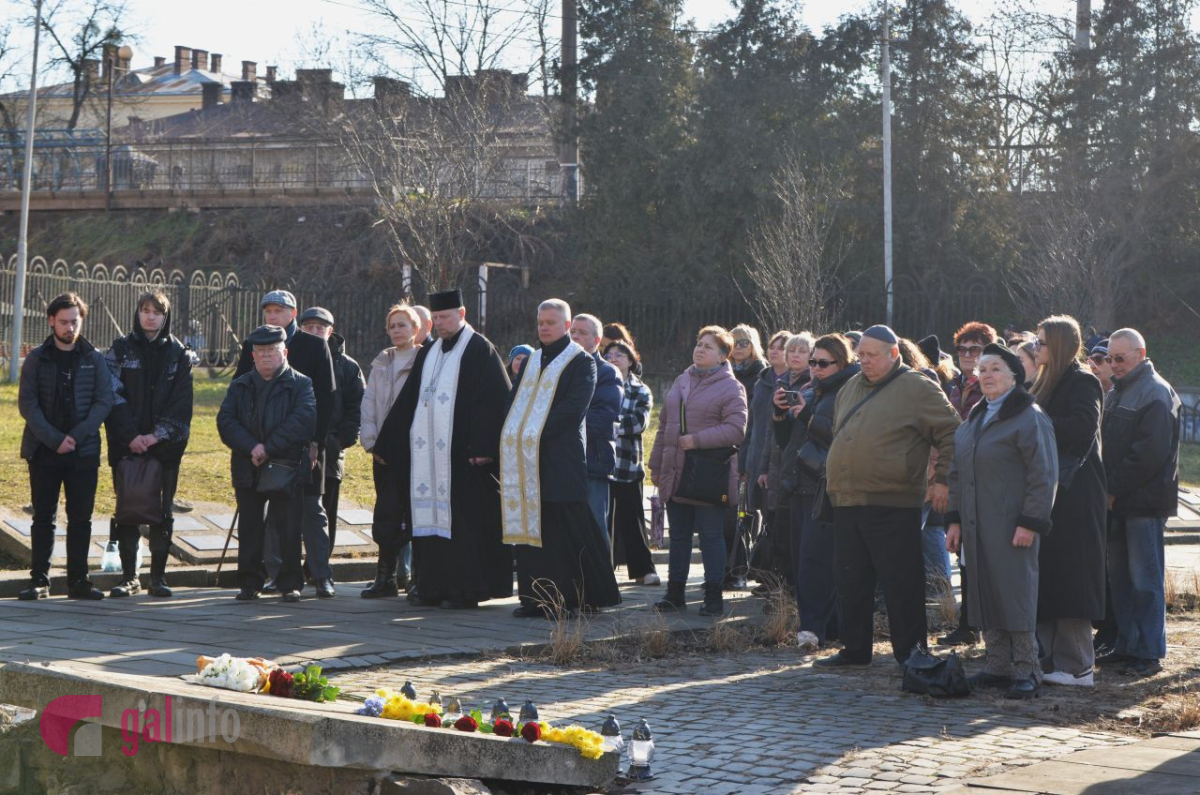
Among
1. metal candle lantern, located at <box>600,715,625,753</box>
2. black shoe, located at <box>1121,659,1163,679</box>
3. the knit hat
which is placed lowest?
black shoe, located at <box>1121,659,1163,679</box>

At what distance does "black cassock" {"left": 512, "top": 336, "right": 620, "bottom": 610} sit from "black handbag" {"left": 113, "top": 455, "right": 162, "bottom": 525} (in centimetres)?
246

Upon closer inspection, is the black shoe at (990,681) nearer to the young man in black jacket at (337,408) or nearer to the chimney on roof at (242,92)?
the young man in black jacket at (337,408)

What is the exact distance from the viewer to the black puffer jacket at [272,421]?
10.4m

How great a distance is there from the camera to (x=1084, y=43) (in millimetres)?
36531

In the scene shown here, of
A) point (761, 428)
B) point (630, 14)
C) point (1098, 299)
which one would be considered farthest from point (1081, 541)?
point (630, 14)

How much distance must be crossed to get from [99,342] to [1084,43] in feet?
75.9

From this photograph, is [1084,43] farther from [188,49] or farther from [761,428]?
[188,49]

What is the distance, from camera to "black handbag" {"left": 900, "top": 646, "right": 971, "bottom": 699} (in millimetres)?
7758

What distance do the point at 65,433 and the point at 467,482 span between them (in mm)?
2664

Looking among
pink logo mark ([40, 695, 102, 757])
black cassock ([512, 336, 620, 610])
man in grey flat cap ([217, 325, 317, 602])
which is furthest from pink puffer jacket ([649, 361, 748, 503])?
pink logo mark ([40, 695, 102, 757])

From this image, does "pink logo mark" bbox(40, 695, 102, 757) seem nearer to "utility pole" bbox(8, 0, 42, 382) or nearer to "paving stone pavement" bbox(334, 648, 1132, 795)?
"paving stone pavement" bbox(334, 648, 1132, 795)

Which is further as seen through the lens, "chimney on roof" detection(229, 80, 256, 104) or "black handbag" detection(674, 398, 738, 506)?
"chimney on roof" detection(229, 80, 256, 104)

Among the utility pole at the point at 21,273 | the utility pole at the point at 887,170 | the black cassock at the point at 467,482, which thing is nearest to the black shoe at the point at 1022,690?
the black cassock at the point at 467,482

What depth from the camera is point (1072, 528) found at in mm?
Answer: 8320
